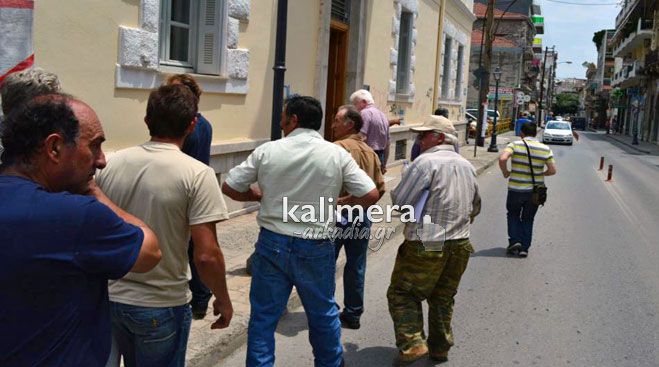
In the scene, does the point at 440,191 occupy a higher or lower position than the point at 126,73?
lower

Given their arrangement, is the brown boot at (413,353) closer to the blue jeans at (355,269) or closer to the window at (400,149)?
the blue jeans at (355,269)

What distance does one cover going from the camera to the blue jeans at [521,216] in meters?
7.57

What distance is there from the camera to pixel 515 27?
6819 cm

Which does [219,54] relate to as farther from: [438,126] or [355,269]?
[438,126]

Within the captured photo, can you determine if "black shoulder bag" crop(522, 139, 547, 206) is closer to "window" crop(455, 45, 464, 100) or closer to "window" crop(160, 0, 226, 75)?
"window" crop(160, 0, 226, 75)

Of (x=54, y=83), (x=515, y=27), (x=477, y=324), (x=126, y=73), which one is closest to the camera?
(x=54, y=83)

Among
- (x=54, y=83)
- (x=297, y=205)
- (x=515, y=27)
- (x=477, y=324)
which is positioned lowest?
(x=477, y=324)

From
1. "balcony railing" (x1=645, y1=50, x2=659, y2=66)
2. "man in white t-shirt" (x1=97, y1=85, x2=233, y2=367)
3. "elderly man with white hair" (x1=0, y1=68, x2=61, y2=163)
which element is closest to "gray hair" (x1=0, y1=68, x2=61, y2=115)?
"elderly man with white hair" (x1=0, y1=68, x2=61, y2=163)

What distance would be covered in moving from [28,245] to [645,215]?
12063mm

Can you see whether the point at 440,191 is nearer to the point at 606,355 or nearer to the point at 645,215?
the point at 606,355

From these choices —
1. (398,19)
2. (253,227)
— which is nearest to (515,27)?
(398,19)

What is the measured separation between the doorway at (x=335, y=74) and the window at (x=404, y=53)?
399 cm

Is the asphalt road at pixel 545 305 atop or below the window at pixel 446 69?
below

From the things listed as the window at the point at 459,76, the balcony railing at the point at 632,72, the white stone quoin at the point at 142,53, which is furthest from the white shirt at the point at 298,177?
the balcony railing at the point at 632,72
